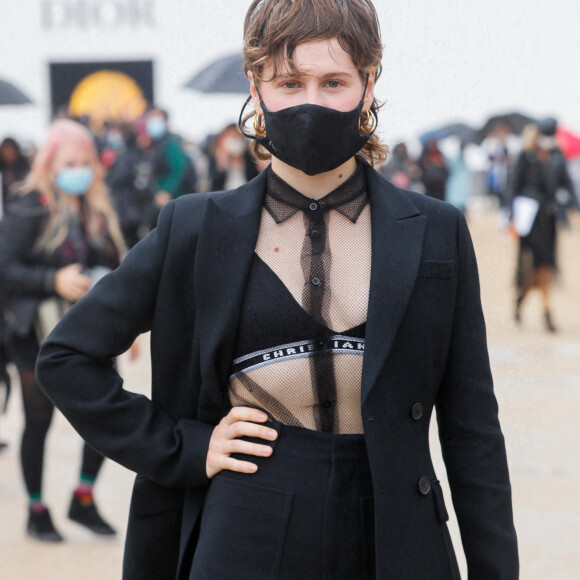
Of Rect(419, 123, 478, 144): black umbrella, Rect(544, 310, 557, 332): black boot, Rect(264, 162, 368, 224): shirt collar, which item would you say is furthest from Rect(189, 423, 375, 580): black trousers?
Rect(419, 123, 478, 144): black umbrella

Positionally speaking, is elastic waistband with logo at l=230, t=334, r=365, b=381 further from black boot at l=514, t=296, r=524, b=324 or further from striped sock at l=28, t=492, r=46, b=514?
black boot at l=514, t=296, r=524, b=324

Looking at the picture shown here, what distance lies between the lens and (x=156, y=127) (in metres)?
12.1

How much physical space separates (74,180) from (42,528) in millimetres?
1517

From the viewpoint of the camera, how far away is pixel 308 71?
199 cm

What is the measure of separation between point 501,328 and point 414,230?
8476 mm

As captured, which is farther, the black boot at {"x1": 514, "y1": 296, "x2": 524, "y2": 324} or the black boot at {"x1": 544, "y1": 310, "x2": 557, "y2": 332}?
the black boot at {"x1": 544, "y1": 310, "x2": 557, "y2": 332}

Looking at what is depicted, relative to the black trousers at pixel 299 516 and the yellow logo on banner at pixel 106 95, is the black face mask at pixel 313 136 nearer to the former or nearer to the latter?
the black trousers at pixel 299 516

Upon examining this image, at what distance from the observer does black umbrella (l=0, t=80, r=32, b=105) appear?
7367 mm

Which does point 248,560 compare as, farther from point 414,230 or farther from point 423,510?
point 414,230

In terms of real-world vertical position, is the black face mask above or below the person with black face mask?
above

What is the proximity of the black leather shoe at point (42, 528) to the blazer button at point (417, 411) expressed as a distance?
10.4ft

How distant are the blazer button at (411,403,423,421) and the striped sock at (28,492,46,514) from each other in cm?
321

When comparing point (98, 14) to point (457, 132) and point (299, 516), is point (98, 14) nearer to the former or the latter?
point (457, 132)

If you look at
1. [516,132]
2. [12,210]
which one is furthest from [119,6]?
[12,210]
